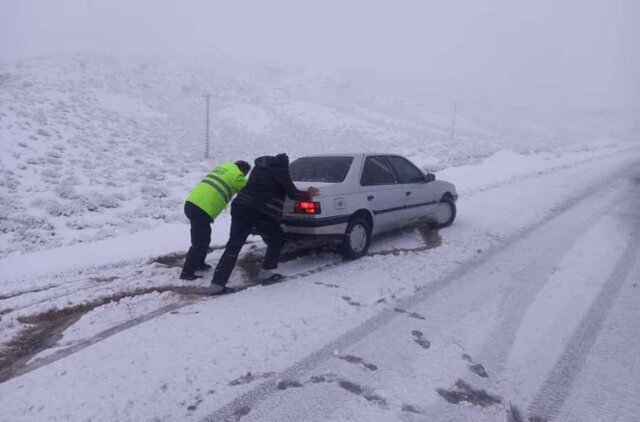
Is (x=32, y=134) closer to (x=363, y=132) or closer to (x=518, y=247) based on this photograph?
(x=518, y=247)

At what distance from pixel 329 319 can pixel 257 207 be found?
1.55 metres

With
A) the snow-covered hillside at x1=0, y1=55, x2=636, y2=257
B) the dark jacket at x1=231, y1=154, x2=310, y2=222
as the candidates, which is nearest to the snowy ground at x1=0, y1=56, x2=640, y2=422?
the snow-covered hillside at x1=0, y1=55, x2=636, y2=257

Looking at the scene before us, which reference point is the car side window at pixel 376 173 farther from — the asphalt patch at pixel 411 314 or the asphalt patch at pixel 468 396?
the asphalt patch at pixel 468 396

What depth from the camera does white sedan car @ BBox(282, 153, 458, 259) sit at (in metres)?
5.58

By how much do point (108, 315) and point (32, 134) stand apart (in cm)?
1492

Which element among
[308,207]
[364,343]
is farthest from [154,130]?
[364,343]

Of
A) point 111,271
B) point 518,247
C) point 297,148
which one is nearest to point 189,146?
point 297,148

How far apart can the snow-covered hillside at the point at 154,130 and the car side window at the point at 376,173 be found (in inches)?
194

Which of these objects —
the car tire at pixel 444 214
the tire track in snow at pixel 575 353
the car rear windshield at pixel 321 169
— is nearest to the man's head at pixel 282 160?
the car rear windshield at pixel 321 169

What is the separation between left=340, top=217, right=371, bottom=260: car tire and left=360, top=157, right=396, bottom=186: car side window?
22.9 inches

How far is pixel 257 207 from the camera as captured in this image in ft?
16.3

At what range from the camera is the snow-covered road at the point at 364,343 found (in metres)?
2.94

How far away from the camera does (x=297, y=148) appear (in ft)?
91.9

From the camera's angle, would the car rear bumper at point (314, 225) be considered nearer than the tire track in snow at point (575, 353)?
No
